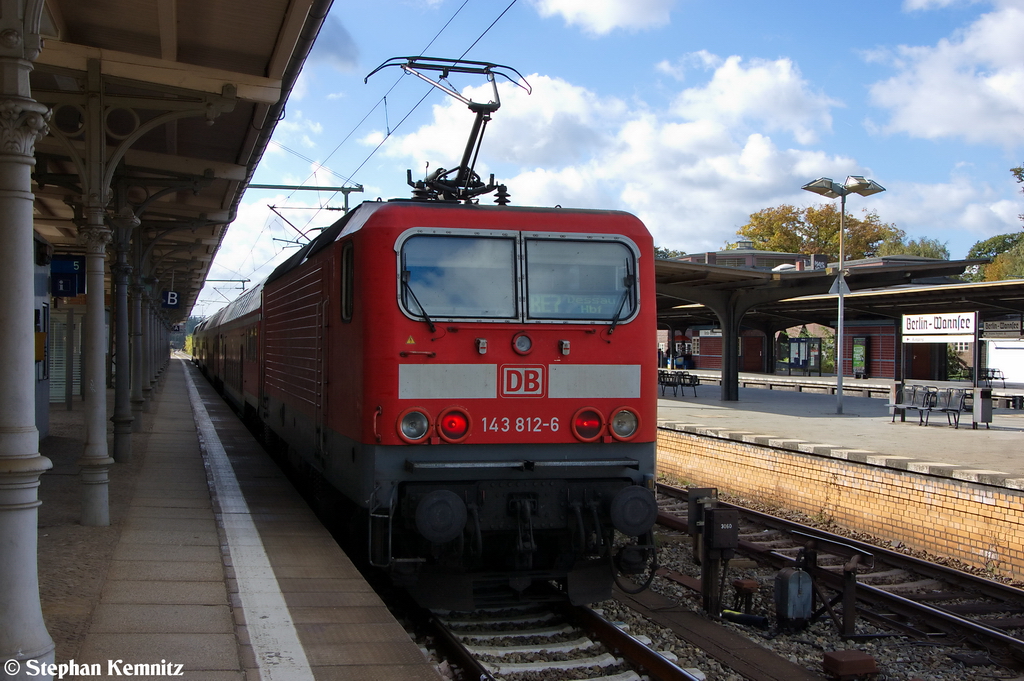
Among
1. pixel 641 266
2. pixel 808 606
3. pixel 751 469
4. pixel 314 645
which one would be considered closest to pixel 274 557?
pixel 314 645

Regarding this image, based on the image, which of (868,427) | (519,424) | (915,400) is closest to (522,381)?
(519,424)

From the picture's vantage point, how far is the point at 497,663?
18.5 ft

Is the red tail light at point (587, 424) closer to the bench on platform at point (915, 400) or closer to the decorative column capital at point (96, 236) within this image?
the decorative column capital at point (96, 236)

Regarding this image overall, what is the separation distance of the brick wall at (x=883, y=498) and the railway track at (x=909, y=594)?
0.89 meters

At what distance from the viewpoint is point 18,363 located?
3830mm

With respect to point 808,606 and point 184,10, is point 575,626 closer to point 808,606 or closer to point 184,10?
point 808,606

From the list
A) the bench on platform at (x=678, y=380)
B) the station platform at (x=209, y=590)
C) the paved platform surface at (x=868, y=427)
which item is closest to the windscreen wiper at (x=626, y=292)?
the station platform at (x=209, y=590)

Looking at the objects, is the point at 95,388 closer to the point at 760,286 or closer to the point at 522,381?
the point at 522,381

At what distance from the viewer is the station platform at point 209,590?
4.55 meters

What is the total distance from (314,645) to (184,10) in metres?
5.55

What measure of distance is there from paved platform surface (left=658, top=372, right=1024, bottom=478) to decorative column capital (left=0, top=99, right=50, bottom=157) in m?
9.47

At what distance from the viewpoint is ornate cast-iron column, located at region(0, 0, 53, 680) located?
3.69 metres

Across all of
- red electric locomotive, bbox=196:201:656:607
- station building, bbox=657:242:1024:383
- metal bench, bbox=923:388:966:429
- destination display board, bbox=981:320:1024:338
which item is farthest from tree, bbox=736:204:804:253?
red electric locomotive, bbox=196:201:656:607

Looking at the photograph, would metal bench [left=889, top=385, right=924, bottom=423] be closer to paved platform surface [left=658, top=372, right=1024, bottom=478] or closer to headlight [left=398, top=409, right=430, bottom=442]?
paved platform surface [left=658, top=372, right=1024, bottom=478]
